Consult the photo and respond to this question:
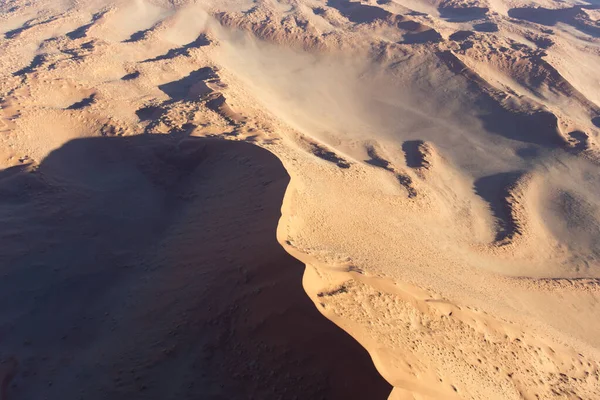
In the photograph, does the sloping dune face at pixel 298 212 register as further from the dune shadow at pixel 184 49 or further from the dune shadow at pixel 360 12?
the dune shadow at pixel 360 12

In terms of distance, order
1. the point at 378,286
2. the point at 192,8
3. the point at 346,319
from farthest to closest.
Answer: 1. the point at 192,8
2. the point at 378,286
3. the point at 346,319

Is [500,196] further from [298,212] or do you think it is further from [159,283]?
[159,283]

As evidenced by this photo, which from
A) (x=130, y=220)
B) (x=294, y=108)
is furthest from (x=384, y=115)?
(x=130, y=220)

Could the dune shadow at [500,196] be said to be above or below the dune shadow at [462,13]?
below

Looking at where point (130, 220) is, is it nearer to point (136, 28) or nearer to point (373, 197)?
point (373, 197)

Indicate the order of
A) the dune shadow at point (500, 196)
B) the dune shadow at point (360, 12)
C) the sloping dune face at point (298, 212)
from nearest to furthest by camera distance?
the sloping dune face at point (298, 212)
the dune shadow at point (500, 196)
the dune shadow at point (360, 12)

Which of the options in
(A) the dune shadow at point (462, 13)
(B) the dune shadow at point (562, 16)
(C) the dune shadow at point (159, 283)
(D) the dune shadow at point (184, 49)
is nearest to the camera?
(C) the dune shadow at point (159, 283)

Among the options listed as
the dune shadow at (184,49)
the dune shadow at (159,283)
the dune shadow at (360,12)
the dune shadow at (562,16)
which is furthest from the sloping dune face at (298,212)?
the dune shadow at (562,16)
